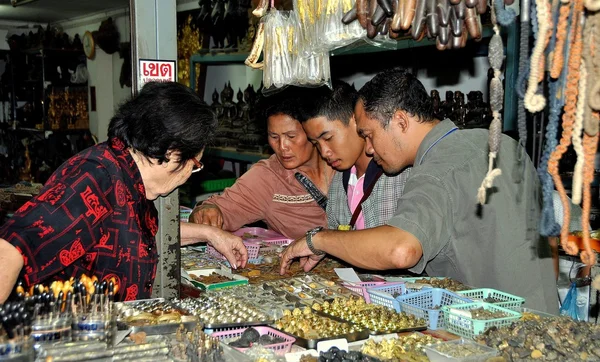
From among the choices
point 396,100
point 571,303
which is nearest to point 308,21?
point 396,100

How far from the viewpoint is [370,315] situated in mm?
2445

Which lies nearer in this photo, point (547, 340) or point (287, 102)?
point (547, 340)

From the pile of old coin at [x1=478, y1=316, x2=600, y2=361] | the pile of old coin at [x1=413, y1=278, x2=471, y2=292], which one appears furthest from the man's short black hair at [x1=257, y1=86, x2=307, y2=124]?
the pile of old coin at [x1=478, y1=316, x2=600, y2=361]

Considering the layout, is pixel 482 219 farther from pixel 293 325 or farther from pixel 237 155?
pixel 237 155

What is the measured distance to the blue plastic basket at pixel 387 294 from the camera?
2.60 metres

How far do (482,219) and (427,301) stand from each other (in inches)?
17.0

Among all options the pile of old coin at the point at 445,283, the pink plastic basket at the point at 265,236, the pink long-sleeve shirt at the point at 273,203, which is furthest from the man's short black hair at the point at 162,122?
the pink long-sleeve shirt at the point at 273,203

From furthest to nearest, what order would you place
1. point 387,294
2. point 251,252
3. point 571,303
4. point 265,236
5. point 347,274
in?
1. point 265,236
2. point 571,303
3. point 251,252
4. point 347,274
5. point 387,294

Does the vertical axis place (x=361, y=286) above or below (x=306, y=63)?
below

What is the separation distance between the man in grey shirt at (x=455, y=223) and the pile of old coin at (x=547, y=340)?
1.72 feet

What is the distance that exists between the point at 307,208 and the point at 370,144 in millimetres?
1270

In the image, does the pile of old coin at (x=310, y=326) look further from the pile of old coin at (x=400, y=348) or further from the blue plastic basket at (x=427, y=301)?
the blue plastic basket at (x=427, y=301)

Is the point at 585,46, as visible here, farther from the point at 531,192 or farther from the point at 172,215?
the point at 172,215

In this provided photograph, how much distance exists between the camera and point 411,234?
2.52m
